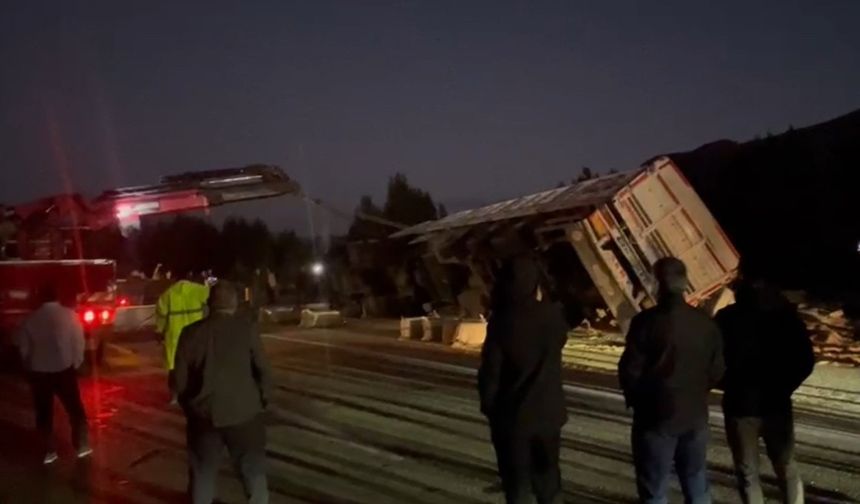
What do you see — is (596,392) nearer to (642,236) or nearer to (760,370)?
(642,236)

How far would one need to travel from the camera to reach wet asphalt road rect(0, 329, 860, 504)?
25.8ft

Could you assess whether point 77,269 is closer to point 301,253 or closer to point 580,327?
point 580,327

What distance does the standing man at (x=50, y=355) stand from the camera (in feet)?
28.9

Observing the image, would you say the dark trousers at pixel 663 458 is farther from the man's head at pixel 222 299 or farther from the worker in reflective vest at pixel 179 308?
the worker in reflective vest at pixel 179 308

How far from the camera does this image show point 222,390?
6.07m

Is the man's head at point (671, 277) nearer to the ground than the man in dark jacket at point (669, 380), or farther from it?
farther from it

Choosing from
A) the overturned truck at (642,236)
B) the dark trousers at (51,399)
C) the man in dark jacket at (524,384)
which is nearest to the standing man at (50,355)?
the dark trousers at (51,399)

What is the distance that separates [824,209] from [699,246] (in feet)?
36.7

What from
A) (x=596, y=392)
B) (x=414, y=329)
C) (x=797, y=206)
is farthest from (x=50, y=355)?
(x=797, y=206)

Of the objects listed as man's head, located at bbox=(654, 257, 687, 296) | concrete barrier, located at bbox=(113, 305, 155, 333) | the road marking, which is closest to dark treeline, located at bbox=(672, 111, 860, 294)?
the road marking

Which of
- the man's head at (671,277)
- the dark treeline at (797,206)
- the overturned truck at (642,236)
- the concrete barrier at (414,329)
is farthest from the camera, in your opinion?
the dark treeline at (797,206)

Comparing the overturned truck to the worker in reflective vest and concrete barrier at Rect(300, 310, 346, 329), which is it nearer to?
the worker in reflective vest

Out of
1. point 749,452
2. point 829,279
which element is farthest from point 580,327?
point 749,452

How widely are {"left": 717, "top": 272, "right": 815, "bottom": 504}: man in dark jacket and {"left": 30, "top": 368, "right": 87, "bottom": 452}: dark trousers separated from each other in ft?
18.5
